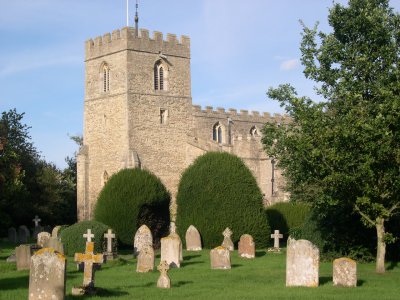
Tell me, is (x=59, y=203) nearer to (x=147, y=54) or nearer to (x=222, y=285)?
(x=147, y=54)

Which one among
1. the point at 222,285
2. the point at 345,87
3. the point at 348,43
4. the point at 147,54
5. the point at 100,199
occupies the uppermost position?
the point at 147,54

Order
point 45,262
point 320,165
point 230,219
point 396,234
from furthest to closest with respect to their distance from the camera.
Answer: point 230,219, point 396,234, point 320,165, point 45,262

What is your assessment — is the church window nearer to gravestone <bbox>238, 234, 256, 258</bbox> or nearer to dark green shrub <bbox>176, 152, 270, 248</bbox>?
dark green shrub <bbox>176, 152, 270, 248</bbox>

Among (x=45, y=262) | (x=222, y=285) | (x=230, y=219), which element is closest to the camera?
(x=45, y=262)

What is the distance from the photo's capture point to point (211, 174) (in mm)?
33312

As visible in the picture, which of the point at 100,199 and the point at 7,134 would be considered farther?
the point at 7,134

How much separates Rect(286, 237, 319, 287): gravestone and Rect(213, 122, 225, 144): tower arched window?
37.9 m

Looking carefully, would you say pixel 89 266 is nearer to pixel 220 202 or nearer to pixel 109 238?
pixel 109 238

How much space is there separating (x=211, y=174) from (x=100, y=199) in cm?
509

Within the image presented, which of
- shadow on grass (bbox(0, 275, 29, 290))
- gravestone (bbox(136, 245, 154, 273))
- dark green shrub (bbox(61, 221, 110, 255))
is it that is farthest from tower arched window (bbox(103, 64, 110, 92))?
shadow on grass (bbox(0, 275, 29, 290))

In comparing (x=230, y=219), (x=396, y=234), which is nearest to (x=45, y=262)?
(x=396, y=234)

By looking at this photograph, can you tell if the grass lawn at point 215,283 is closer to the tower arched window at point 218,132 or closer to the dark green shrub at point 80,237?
the dark green shrub at point 80,237

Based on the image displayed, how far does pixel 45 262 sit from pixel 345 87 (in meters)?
12.2

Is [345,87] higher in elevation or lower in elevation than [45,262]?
higher
